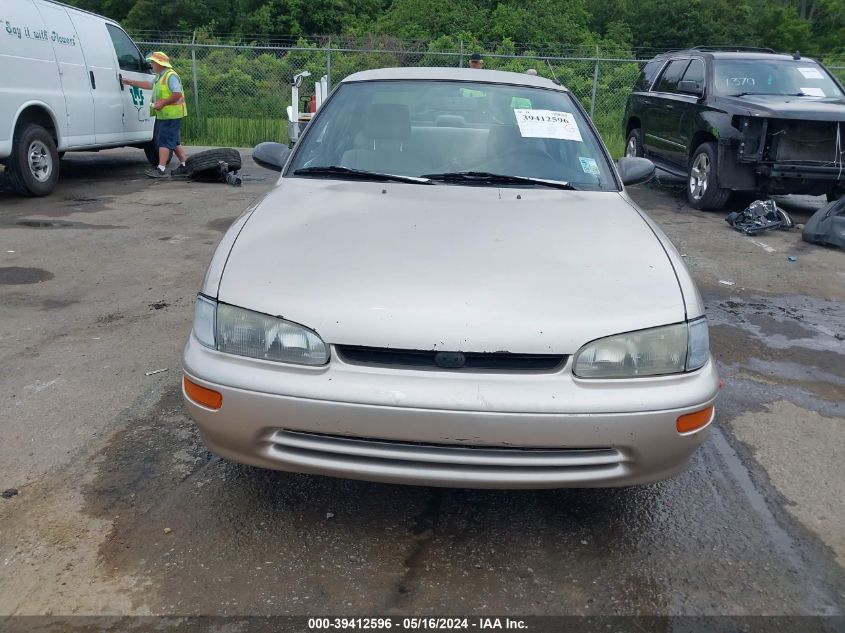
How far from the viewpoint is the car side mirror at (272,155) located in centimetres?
423

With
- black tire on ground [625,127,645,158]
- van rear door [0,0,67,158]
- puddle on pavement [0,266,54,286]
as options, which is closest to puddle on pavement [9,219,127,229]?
van rear door [0,0,67,158]

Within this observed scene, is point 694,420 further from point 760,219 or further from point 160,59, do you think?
point 160,59

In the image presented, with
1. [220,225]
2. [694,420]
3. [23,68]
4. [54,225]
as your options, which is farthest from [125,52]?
[694,420]

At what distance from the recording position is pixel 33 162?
28.5 ft

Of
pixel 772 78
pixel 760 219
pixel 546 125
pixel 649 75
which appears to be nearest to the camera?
pixel 546 125

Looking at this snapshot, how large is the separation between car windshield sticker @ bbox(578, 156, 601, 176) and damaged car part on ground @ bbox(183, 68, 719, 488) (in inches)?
34.5

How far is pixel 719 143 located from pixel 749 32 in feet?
150

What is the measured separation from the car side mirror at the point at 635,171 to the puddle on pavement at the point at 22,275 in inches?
170

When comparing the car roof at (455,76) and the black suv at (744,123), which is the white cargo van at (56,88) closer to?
the car roof at (455,76)

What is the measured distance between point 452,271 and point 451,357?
37cm

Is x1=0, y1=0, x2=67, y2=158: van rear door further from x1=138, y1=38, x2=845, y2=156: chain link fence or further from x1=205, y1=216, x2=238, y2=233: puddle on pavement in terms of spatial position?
x1=138, y1=38, x2=845, y2=156: chain link fence

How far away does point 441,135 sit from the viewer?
3877 mm

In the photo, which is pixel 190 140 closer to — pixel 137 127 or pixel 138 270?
pixel 137 127

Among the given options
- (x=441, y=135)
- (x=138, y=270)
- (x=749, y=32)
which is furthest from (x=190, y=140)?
(x=749, y=32)
